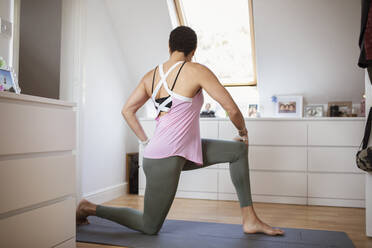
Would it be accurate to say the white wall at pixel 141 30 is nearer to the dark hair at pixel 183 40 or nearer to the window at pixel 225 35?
the window at pixel 225 35

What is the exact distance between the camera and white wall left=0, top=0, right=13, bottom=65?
7.25 feet

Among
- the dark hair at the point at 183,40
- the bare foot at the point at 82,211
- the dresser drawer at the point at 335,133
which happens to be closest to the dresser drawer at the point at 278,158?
the dresser drawer at the point at 335,133

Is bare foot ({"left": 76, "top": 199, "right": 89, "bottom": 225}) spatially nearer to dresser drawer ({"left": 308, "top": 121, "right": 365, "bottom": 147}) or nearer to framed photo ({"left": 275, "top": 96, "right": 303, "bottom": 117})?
dresser drawer ({"left": 308, "top": 121, "right": 365, "bottom": 147})

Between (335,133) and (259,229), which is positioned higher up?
(335,133)

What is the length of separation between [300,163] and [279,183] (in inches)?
10.7

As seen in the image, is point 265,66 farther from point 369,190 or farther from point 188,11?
point 369,190

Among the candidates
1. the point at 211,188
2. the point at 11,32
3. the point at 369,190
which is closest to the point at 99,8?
the point at 11,32

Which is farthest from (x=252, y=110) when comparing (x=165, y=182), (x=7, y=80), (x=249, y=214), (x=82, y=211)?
(x=7, y=80)

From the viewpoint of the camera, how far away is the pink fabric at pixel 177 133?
190 cm

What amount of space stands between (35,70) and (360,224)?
2.98 m

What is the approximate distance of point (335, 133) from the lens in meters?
3.10

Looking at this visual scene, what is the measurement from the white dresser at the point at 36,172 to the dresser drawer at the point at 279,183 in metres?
1.98

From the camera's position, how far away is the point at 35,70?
312cm

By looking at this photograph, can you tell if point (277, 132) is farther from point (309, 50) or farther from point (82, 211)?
point (82, 211)
